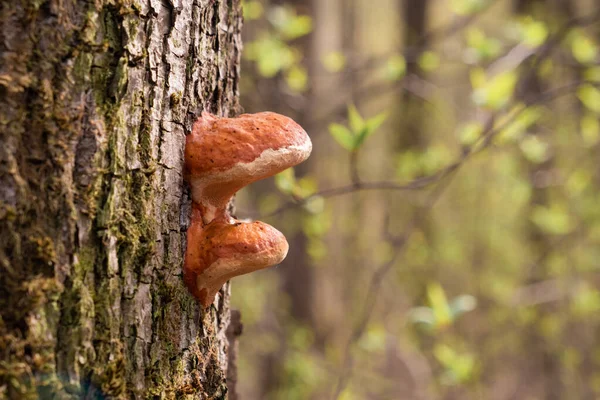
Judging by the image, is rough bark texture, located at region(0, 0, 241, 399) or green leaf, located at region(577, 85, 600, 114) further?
green leaf, located at region(577, 85, 600, 114)

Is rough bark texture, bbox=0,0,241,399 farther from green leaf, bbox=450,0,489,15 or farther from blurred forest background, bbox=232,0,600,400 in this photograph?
green leaf, bbox=450,0,489,15

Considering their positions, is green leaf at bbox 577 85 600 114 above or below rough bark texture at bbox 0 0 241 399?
above

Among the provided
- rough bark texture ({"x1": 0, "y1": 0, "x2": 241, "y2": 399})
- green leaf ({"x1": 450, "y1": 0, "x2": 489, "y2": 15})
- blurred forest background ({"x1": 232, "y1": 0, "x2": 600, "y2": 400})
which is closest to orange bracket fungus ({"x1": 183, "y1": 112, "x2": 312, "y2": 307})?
rough bark texture ({"x1": 0, "y1": 0, "x2": 241, "y2": 399})

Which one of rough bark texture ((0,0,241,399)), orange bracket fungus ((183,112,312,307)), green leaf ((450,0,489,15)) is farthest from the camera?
green leaf ((450,0,489,15))

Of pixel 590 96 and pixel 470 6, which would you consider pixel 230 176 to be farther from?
pixel 590 96

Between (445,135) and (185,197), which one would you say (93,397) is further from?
(445,135)

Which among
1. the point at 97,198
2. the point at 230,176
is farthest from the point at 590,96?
the point at 97,198

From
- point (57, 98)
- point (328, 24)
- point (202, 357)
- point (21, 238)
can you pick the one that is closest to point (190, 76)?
point (57, 98)
